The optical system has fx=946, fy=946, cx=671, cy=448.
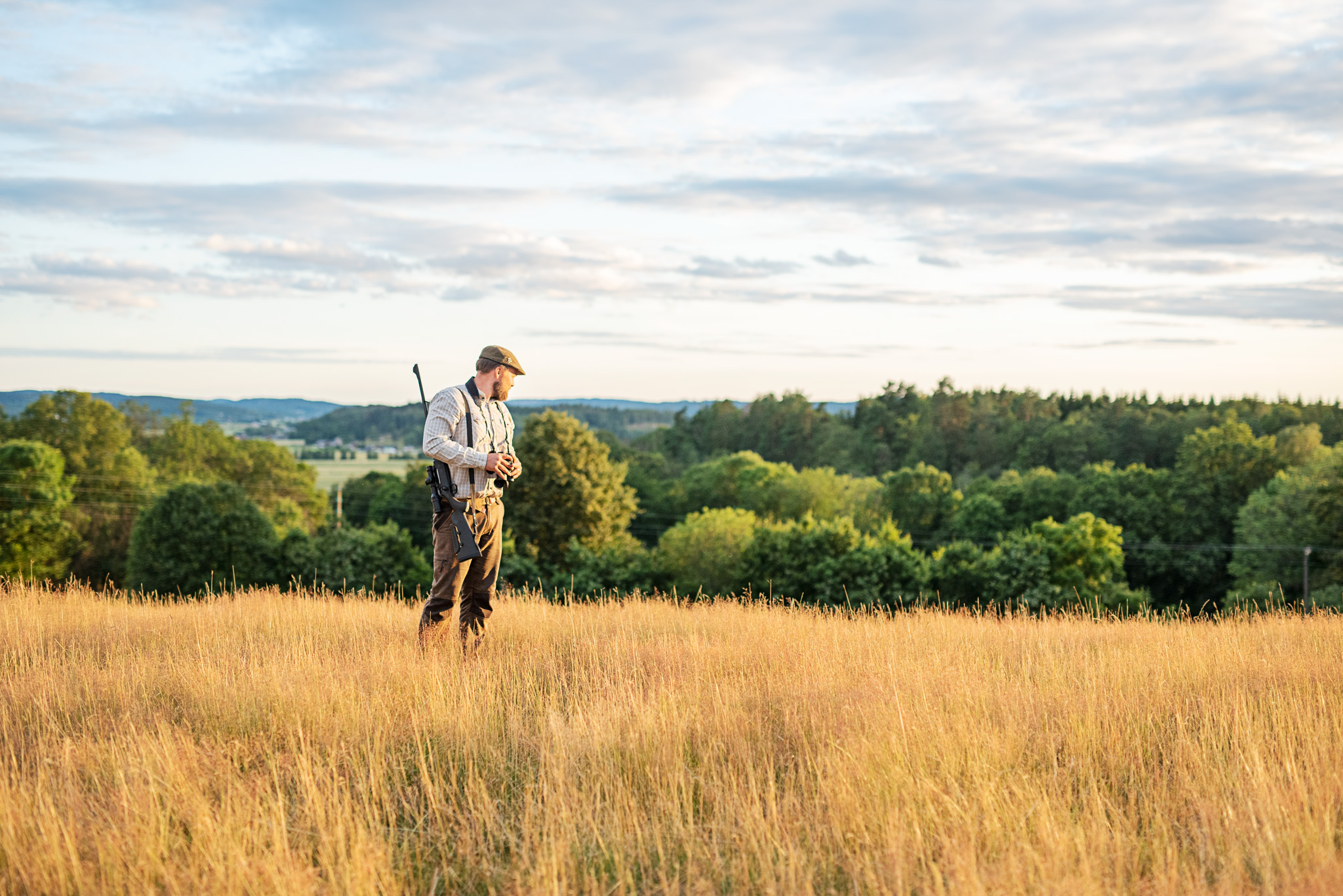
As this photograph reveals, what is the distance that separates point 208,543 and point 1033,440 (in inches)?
2817

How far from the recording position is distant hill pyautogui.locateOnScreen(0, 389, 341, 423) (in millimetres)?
51438

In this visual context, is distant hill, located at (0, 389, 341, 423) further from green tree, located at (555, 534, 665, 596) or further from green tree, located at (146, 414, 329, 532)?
green tree, located at (555, 534, 665, 596)

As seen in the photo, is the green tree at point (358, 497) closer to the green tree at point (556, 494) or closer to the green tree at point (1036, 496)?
the green tree at point (556, 494)

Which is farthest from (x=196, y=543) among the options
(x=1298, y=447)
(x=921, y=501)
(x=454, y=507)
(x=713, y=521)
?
(x=1298, y=447)

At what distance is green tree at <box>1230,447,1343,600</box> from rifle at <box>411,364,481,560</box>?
43371mm

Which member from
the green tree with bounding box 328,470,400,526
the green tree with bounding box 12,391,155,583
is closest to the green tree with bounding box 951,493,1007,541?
the green tree with bounding box 328,470,400,526

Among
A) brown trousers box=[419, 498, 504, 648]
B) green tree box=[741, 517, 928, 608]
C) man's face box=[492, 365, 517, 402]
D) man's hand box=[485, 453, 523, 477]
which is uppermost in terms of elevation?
man's face box=[492, 365, 517, 402]

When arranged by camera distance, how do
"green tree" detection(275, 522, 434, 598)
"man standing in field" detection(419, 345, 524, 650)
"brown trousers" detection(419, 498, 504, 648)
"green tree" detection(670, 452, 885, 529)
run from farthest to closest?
"green tree" detection(670, 452, 885, 529) → "green tree" detection(275, 522, 434, 598) → "brown trousers" detection(419, 498, 504, 648) → "man standing in field" detection(419, 345, 524, 650)

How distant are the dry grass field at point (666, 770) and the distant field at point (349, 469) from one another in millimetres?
77151

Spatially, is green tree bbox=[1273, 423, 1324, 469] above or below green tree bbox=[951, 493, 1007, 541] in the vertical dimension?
above

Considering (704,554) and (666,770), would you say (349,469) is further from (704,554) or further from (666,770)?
(666,770)

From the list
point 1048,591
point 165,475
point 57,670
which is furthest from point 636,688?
point 165,475

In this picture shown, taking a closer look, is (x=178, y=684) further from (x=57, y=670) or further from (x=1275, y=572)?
(x=1275, y=572)

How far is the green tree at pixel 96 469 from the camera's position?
47750mm
